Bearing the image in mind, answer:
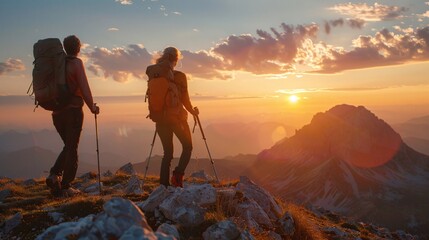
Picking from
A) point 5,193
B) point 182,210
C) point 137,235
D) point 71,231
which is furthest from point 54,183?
point 137,235

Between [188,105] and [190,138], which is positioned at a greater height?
[188,105]

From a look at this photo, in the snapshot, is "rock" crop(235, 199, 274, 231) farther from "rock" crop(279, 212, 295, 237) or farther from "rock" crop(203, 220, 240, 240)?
"rock" crop(203, 220, 240, 240)

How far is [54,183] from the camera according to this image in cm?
1143

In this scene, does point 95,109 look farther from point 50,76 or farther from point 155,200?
point 155,200

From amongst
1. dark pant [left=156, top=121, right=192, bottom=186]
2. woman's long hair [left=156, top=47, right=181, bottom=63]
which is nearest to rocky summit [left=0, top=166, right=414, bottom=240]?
dark pant [left=156, top=121, right=192, bottom=186]

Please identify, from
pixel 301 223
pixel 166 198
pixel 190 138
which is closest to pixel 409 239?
pixel 301 223

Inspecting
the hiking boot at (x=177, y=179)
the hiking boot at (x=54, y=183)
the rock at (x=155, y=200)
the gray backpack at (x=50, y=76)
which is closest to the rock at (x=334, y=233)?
the hiking boot at (x=177, y=179)

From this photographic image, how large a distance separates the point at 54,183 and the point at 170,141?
378cm

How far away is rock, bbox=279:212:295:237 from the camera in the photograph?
10332 millimetres

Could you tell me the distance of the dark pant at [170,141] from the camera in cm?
1140

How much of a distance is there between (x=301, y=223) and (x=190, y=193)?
12.6ft

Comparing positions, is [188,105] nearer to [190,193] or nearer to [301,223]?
[190,193]

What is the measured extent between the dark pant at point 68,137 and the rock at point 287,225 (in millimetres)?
6490

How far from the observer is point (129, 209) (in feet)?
16.6
